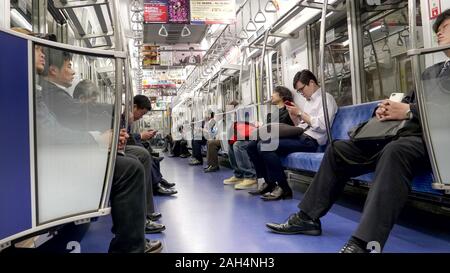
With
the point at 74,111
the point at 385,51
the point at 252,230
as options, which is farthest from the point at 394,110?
the point at 385,51

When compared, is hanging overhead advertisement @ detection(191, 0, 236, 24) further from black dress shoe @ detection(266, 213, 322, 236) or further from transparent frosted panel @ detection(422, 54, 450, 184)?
transparent frosted panel @ detection(422, 54, 450, 184)

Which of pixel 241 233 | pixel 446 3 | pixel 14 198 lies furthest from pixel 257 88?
pixel 14 198

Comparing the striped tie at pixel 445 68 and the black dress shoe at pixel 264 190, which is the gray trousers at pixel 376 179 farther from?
the black dress shoe at pixel 264 190

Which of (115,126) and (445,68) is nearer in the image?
(115,126)

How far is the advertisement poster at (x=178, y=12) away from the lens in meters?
7.09

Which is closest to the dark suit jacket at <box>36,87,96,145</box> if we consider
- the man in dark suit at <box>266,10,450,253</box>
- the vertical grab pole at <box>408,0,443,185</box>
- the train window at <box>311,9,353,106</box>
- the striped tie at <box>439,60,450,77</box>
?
the man in dark suit at <box>266,10,450,253</box>

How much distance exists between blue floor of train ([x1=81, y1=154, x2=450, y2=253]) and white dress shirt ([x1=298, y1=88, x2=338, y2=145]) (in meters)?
0.72

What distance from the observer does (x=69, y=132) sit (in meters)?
1.58

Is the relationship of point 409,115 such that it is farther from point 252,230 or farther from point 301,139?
point 301,139

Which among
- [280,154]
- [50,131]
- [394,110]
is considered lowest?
[280,154]

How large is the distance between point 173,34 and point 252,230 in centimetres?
656

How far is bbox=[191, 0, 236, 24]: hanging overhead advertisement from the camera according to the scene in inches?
271

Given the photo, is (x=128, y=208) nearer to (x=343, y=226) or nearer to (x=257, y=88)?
(x=343, y=226)
